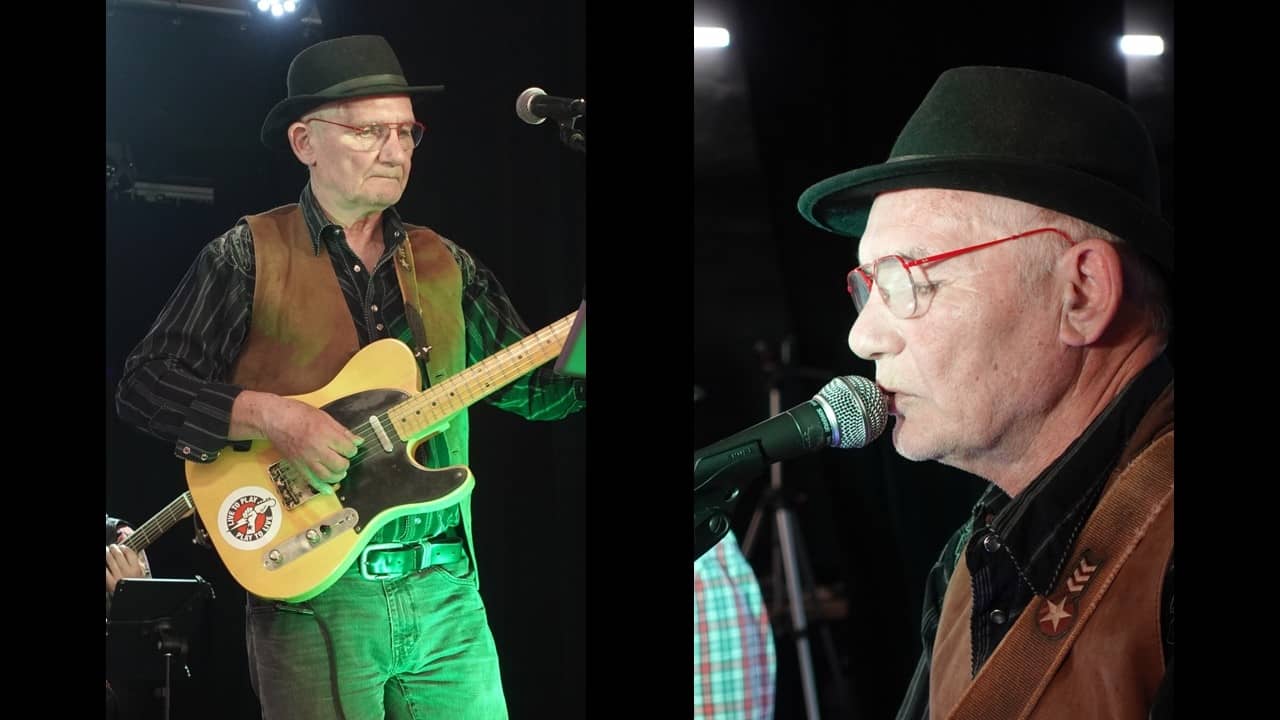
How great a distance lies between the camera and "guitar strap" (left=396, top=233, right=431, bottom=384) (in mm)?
3094

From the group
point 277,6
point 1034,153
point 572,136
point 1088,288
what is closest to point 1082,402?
point 1088,288

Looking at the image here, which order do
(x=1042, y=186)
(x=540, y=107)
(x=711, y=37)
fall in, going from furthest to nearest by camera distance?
(x=711, y=37)
(x=540, y=107)
(x=1042, y=186)

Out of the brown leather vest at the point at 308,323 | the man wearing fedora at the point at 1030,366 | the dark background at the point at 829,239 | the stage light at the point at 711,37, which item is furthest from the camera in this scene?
the stage light at the point at 711,37

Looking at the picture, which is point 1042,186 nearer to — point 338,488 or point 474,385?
point 474,385

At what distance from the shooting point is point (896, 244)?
3094 millimetres

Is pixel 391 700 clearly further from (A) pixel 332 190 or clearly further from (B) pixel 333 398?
(A) pixel 332 190

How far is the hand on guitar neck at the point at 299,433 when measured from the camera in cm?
301

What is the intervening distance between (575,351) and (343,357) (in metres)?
0.52

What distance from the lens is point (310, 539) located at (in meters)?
3.00

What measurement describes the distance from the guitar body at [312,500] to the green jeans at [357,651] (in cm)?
5

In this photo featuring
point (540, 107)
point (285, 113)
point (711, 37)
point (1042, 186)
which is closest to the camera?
point (1042, 186)

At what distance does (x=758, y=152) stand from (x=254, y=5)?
1.17 metres

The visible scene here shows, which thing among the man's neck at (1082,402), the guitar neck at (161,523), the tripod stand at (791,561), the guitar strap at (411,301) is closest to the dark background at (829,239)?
the tripod stand at (791,561)

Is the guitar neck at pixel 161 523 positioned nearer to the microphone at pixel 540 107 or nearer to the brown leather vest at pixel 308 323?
the brown leather vest at pixel 308 323
